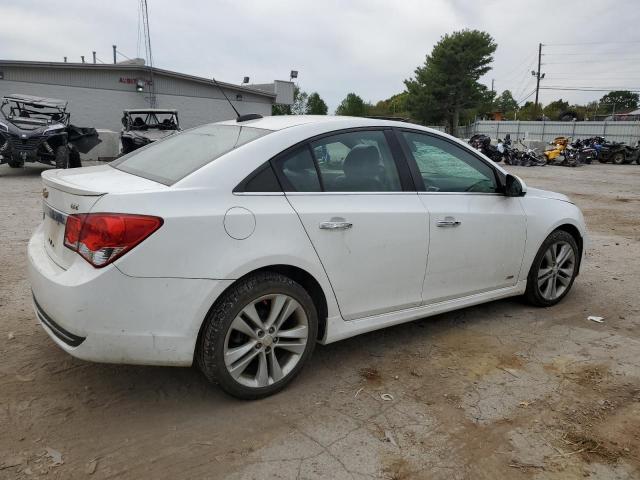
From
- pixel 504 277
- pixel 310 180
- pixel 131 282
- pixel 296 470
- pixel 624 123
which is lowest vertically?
pixel 296 470

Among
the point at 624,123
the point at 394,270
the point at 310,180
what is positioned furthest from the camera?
the point at 624,123

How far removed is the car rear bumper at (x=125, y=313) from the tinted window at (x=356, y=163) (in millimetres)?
978

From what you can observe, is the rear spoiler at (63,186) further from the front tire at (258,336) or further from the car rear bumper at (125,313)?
the front tire at (258,336)

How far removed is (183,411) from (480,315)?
8.40 ft

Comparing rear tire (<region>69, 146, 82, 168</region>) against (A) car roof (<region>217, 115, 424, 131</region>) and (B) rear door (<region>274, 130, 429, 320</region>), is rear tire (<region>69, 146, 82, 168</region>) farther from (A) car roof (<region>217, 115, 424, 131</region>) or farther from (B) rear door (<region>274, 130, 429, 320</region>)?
(B) rear door (<region>274, 130, 429, 320</region>)

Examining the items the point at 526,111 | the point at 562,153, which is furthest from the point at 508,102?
the point at 562,153

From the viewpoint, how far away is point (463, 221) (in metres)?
3.62

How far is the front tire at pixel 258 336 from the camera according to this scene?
2.65m

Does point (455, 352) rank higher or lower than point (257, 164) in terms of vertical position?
lower

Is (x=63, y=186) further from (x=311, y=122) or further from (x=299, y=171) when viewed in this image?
(x=311, y=122)

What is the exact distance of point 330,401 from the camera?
2926 millimetres

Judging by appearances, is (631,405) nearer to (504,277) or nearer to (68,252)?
(504,277)

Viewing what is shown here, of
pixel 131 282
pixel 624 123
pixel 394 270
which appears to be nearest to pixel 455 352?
pixel 394 270

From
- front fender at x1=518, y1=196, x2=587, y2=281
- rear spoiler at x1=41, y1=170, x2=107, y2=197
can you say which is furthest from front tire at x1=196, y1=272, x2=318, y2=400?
front fender at x1=518, y1=196, x2=587, y2=281
